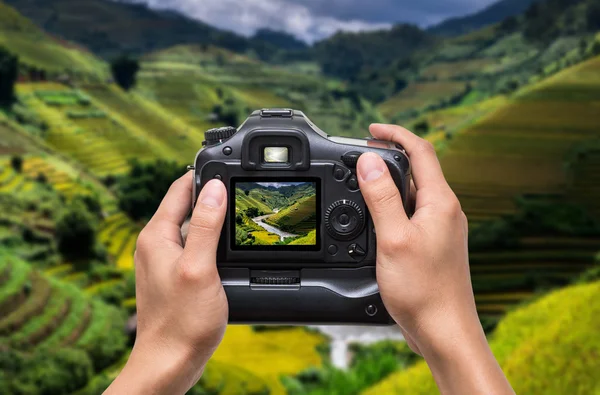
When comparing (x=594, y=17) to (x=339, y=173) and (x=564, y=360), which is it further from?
(x=339, y=173)

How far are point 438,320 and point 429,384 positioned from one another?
12.4 ft

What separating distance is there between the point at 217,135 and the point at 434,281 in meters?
0.33

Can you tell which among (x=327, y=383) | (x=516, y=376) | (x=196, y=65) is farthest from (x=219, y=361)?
(x=196, y=65)

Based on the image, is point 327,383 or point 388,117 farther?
point 388,117

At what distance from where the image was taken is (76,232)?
1381 centimetres

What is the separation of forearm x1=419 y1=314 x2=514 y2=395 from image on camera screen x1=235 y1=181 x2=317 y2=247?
0.73 feet

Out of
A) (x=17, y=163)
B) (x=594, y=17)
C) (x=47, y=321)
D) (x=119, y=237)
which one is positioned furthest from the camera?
(x=594, y=17)

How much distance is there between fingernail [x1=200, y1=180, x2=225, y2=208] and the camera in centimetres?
63

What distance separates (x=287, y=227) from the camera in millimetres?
751

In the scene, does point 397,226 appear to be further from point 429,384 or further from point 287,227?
point 429,384

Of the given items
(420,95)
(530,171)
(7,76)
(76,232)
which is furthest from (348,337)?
(420,95)

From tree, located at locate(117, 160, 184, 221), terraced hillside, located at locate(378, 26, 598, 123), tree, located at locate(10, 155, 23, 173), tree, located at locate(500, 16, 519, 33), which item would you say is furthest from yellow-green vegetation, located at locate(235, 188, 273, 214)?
tree, located at locate(500, 16, 519, 33)

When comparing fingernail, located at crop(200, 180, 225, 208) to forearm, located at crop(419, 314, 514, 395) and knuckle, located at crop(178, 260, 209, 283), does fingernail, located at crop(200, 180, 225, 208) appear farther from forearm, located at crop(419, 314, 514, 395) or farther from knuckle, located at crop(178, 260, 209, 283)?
forearm, located at crop(419, 314, 514, 395)

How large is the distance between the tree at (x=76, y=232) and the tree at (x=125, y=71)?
10.1 meters
